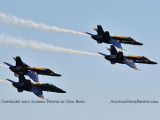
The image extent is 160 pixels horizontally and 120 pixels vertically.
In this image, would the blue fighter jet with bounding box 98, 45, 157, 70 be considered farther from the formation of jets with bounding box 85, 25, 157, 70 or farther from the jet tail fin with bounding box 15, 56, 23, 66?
the jet tail fin with bounding box 15, 56, 23, 66

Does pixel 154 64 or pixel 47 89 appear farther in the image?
pixel 154 64

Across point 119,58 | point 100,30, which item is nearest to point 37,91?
point 119,58

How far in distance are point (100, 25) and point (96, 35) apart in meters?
2.78

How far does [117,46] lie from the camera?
11406cm

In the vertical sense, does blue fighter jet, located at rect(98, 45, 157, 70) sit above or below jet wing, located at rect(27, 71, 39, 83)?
above

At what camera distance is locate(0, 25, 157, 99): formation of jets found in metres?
103

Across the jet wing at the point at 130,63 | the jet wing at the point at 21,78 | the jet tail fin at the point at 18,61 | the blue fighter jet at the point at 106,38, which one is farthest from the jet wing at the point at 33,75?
the jet wing at the point at 130,63

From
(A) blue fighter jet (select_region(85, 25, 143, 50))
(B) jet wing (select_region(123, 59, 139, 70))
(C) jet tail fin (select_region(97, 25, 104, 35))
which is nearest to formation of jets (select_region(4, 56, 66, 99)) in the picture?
(A) blue fighter jet (select_region(85, 25, 143, 50))

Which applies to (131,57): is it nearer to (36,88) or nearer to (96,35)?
(96,35)

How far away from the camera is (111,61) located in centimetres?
11169

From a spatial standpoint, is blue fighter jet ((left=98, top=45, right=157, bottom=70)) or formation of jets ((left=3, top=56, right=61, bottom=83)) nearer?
formation of jets ((left=3, top=56, right=61, bottom=83))

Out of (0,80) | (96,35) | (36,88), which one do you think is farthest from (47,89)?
(96,35)

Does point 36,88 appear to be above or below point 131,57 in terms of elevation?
below

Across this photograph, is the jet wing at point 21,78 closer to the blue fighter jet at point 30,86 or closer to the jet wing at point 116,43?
the blue fighter jet at point 30,86
